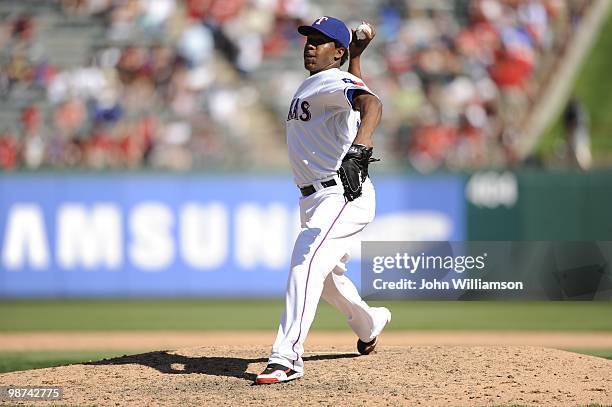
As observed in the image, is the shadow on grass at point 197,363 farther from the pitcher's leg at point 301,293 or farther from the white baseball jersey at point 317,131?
the white baseball jersey at point 317,131

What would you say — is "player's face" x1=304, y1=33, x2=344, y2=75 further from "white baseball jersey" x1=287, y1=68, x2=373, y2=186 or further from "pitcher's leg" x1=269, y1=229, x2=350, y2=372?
"pitcher's leg" x1=269, y1=229, x2=350, y2=372

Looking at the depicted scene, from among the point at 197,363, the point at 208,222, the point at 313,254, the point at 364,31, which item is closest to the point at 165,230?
the point at 208,222

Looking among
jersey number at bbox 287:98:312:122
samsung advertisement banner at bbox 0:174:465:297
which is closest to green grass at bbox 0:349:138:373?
jersey number at bbox 287:98:312:122

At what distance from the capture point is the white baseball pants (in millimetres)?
5777

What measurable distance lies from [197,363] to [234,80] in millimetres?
9916

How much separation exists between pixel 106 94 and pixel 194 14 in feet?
6.88

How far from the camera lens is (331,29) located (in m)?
5.87

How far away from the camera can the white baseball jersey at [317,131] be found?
5.87 m

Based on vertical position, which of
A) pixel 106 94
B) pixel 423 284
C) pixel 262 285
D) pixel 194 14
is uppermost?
pixel 194 14

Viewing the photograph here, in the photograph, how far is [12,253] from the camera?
12.9m

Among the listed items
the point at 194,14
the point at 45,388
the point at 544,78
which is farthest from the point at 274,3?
the point at 45,388

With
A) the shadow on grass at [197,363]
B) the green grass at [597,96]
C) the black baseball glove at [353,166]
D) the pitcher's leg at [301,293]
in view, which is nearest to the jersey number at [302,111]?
the black baseball glove at [353,166]

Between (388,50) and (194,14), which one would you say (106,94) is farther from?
(388,50)

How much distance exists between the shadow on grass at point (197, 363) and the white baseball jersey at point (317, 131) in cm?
123
